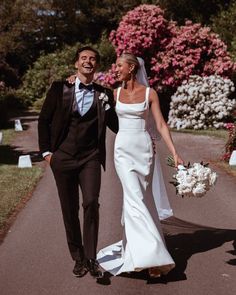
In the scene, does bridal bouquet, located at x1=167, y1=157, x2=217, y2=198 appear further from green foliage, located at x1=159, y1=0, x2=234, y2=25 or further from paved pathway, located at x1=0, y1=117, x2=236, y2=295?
green foliage, located at x1=159, y1=0, x2=234, y2=25

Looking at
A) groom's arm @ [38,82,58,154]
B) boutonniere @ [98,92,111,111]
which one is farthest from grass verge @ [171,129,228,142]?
groom's arm @ [38,82,58,154]

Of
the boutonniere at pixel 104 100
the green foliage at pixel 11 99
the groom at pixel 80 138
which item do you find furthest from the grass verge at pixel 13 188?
the green foliage at pixel 11 99

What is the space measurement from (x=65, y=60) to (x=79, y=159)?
24.8m

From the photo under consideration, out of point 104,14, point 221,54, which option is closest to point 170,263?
point 221,54

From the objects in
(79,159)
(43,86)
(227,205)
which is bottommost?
(43,86)

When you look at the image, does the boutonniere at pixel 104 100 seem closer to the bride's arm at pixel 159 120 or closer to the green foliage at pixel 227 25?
the bride's arm at pixel 159 120

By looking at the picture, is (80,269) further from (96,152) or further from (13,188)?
(13,188)

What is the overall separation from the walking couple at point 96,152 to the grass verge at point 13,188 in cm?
198

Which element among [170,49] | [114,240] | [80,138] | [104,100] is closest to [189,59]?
[170,49]

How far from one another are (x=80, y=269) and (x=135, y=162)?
116 centimetres

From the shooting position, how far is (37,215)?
861cm

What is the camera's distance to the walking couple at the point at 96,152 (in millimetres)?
5723

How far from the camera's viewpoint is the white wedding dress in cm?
562

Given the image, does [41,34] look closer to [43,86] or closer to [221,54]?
[43,86]
